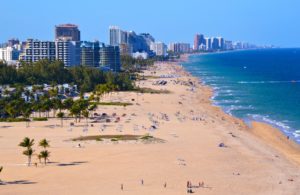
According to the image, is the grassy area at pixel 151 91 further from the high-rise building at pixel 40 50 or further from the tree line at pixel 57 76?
the high-rise building at pixel 40 50

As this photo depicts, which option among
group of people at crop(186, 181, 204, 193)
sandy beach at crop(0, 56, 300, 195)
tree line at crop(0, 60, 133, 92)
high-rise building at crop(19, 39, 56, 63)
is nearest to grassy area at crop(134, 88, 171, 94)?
tree line at crop(0, 60, 133, 92)

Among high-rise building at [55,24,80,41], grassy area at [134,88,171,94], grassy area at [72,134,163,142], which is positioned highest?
high-rise building at [55,24,80,41]

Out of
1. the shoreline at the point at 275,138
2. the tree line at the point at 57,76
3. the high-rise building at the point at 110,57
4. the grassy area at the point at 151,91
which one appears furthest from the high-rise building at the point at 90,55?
the shoreline at the point at 275,138

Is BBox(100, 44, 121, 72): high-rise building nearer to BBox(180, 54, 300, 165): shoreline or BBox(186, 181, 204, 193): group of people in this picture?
BBox(180, 54, 300, 165): shoreline

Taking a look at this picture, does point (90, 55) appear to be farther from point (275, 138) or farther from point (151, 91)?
point (275, 138)

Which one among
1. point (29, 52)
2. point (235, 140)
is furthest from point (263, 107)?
point (29, 52)

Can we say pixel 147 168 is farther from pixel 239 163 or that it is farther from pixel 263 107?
pixel 263 107

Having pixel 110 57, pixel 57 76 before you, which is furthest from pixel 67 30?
pixel 57 76
